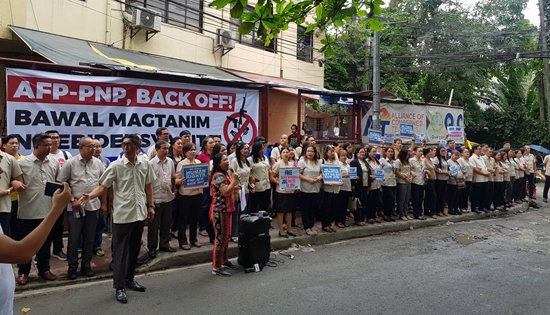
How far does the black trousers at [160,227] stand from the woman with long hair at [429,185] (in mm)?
6609

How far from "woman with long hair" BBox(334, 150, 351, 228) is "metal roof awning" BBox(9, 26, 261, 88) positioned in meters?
2.64

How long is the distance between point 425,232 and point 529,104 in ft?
69.0

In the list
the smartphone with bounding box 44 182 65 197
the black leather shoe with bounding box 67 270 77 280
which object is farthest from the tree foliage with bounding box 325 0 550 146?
the smartphone with bounding box 44 182 65 197

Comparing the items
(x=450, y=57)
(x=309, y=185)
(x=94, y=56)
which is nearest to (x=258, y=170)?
(x=309, y=185)

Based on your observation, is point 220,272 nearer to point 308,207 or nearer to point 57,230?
Answer: point 57,230

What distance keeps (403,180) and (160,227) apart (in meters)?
5.83

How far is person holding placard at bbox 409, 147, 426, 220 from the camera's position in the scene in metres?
9.97

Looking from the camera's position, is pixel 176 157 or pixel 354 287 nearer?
pixel 354 287

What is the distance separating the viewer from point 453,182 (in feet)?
35.7

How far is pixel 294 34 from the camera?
18.0m

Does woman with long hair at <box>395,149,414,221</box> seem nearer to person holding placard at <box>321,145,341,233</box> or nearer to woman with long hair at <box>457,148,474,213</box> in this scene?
person holding placard at <box>321,145,341,233</box>

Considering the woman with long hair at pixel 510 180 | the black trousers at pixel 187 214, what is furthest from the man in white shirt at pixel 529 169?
the black trousers at pixel 187 214

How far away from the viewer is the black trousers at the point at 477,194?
11.6 meters

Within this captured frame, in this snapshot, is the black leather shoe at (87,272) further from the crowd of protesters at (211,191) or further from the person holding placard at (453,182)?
the person holding placard at (453,182)
